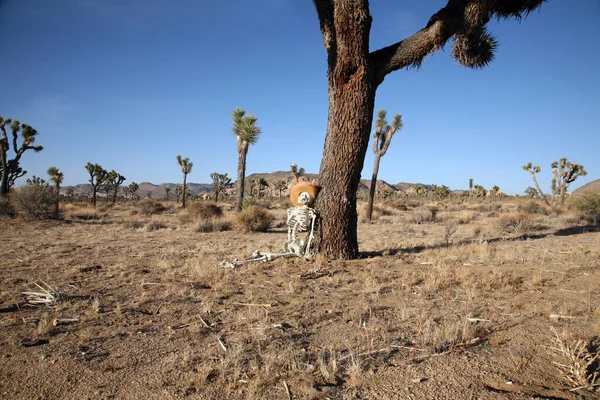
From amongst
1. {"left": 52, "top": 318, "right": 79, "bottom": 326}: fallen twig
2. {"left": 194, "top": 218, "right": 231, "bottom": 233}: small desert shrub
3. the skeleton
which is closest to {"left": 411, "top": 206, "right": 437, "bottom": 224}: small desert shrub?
{"left": 194, "top": 218, "right": 231, "bottom": 233}: small desert shrub

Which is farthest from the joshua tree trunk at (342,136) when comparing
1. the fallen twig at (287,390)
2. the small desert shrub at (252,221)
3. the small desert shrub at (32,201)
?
the small desert shrub at (32,201)

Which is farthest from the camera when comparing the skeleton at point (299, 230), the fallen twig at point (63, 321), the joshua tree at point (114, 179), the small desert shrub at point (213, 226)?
the joshua tree at point (114, 179)

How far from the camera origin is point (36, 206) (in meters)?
16.5

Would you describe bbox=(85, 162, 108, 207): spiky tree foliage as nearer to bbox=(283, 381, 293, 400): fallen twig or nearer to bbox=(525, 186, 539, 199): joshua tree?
→ bbox=(283, 381, 293, 400): fallen twig

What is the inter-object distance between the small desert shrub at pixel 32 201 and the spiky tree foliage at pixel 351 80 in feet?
53.3

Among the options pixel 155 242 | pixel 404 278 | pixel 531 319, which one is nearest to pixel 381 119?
pixel 155 242

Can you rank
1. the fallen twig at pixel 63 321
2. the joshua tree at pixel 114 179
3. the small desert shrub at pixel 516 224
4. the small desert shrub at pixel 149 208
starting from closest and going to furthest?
1. the fallen twig at pixel 63 321
2. the small desert shrub at pixel 516 224
3. the small desert shrub at pixel 149 208
4. the joshua tree at pixel 114 179

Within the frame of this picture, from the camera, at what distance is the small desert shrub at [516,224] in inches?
464

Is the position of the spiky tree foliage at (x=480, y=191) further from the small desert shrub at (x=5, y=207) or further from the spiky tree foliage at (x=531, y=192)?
the small desert shrub at (x=5, y=207)

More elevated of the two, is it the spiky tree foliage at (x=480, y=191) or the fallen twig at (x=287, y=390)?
the spiky tree foliage at (x=480, y=191)

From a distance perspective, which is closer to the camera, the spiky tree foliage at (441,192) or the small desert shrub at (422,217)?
the small desert shrub at (422,217)

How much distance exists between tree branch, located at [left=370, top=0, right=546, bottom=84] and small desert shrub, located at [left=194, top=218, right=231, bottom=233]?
959 centimetres

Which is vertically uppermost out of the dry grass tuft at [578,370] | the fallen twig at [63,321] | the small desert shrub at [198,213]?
the small desert shrub at [198,213]

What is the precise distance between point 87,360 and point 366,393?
224 cm
